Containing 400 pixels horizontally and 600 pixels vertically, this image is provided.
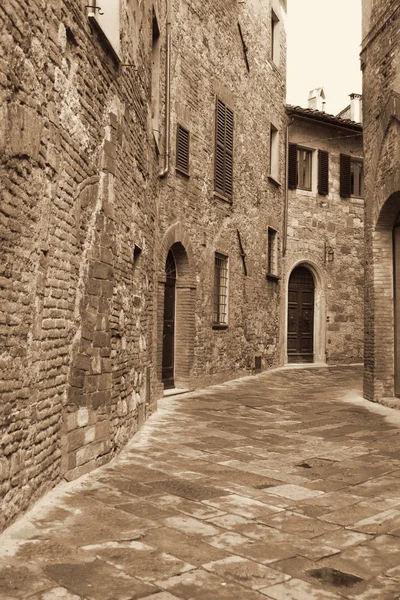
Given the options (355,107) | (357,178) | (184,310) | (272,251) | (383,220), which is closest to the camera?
(383,220)

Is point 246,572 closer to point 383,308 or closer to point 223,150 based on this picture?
point 383,308

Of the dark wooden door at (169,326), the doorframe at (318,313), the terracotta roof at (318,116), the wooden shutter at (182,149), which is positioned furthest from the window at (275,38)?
the dark wooden door at (169,326)

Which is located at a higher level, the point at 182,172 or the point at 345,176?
the point at 345,176

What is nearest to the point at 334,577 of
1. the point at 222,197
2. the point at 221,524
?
the point at 221,524

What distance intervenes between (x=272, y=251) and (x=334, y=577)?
1273cm

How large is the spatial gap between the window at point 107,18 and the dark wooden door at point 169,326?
5119 mm

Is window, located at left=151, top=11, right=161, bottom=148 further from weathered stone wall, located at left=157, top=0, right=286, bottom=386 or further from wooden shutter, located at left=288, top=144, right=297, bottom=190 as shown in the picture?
wooden shutter, located at left=288, top=144, right=297, bottom=190

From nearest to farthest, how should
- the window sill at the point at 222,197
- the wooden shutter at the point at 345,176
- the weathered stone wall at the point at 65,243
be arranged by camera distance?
1. the weathered stone wall at the point at 65,243
2. the window sill at the point at 222,197
3. the wooden shutter at the point at 345,176

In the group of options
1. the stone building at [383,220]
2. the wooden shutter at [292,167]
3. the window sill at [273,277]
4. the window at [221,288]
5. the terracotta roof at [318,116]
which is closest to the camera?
the stone building at [383,220]

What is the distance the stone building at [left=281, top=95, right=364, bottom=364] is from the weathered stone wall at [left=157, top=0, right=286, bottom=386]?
90 centimetres

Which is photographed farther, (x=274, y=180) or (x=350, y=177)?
(x=350, y=177)

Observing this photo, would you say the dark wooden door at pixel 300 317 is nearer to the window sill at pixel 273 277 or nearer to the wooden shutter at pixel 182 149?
the window sill at pixel 273 277

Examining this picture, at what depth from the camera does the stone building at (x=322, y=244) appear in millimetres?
16562

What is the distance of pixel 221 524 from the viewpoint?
12.1 ft
